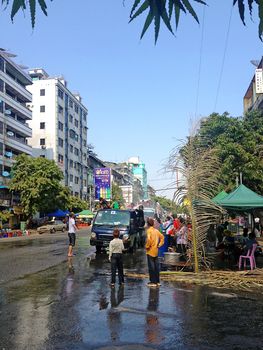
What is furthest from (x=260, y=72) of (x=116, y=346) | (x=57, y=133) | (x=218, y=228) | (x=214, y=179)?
(x=57, y=133)

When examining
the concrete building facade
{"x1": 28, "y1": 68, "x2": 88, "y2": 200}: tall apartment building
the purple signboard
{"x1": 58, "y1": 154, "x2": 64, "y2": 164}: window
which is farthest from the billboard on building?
the concrete building facade

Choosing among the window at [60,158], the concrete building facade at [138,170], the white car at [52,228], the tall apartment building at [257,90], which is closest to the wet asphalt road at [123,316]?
the tall apartment building at [257,90]

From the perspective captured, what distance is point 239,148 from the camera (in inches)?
1080

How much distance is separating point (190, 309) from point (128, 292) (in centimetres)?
220

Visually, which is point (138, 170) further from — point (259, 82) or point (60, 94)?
point (259, 82)

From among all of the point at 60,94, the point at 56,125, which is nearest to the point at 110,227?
the point at 56,125

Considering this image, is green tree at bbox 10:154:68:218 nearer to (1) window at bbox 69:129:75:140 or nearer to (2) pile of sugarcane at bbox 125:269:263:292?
(1) window at bbox 69:129:75:140

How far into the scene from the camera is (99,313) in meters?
7.68

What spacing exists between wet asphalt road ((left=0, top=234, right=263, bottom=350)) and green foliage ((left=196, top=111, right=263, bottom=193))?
55.2ft

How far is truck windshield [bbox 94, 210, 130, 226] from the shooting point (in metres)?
20.3

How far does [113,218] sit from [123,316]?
43.5 feet

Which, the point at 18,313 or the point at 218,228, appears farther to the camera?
the point at 218,228

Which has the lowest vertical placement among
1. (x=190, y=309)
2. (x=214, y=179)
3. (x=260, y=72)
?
(x=190, y=309)

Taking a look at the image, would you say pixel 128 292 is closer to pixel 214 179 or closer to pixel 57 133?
pixel 214 179
